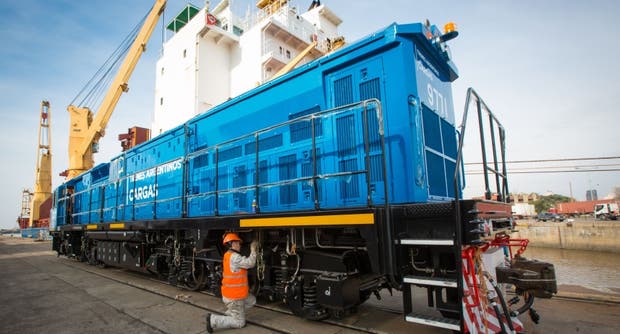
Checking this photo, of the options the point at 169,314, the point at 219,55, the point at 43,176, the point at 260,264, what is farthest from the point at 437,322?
the point at 43,176

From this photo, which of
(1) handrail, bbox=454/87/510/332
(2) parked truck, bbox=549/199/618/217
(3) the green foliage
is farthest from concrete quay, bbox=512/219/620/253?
(3) the green foliage

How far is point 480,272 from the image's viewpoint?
10.7 ft

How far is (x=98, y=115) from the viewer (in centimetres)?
2361

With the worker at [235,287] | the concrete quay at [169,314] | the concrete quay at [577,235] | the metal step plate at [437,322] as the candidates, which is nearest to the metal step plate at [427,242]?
the metal step plate at [437,322]

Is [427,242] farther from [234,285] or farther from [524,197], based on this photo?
[524,197]

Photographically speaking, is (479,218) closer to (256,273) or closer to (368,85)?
(368,85)

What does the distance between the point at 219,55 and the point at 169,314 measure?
21.0 m

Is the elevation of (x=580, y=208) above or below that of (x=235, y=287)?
below

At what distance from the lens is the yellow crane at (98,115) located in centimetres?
2278

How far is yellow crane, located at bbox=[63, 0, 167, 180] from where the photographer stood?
22.8 m

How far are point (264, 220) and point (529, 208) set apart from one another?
60564mm

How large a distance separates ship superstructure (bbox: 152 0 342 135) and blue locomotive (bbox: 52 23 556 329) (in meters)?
15.4

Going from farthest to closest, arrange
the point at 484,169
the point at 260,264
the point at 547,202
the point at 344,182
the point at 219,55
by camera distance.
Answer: the point at 547,202 < the point at 219,55 < the point at 260,264 < the point at 344,182 < the point at 484,169

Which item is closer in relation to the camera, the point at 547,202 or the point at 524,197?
the point at 524,197
